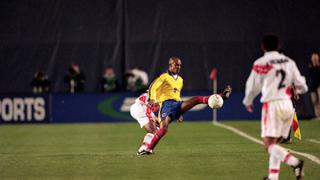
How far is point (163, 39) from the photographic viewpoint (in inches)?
1256

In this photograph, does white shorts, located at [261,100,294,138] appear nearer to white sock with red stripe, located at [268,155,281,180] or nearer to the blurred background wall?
white sock with red stripe, located at [268,155,281,180]

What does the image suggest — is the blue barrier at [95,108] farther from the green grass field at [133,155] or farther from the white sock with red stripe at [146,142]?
the white sock with red stripe at [146,142]

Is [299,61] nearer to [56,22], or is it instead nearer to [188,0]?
[188,0]

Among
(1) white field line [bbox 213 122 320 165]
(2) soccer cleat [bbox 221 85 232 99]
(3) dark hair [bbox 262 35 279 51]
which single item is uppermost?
(3) dark hair [bbox 262 35 279 51]

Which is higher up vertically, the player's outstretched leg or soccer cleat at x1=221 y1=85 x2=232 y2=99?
soccer cleat at x1=221 y1=85 x2=232 y2=99

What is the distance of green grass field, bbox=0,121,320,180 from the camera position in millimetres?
12148

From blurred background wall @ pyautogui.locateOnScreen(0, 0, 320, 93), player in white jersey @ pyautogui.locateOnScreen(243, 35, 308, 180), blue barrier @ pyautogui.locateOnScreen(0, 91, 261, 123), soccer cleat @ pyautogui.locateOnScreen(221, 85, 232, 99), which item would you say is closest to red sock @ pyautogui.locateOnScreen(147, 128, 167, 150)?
soccer cleat @ pyautogui.locateOnScreen(221, 85, 232, 99)

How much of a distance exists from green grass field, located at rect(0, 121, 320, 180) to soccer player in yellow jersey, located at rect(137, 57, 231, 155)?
A: 49 cm

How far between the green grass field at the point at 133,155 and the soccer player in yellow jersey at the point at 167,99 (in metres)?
0.49

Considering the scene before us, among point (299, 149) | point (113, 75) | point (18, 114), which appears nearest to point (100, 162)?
point (299, 149)

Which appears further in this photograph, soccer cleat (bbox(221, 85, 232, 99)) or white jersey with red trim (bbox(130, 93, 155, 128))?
soccer cleat (bbox(221, 85, 232, 99))

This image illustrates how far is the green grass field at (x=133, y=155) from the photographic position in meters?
12.1

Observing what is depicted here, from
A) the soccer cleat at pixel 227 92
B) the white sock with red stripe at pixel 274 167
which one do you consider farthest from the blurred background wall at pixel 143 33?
the white sock with red stripe at pixel 274 167

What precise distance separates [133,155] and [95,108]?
43.1 ft
